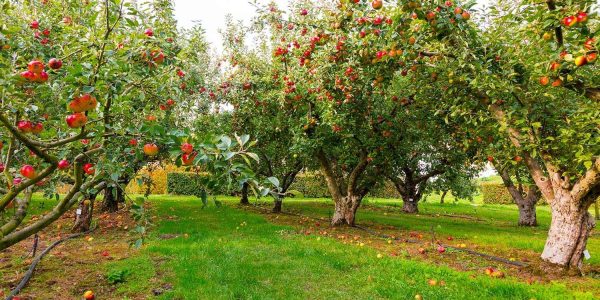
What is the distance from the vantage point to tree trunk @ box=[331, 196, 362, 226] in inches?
548

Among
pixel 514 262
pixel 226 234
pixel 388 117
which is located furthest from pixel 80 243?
pixel 514 262

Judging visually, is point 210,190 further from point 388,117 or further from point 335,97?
point 388,117

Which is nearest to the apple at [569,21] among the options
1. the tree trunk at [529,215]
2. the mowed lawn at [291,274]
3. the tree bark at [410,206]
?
the mowed lawn at [291,274]

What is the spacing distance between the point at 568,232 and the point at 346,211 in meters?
7.42

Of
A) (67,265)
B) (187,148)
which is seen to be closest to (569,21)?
(187,148)

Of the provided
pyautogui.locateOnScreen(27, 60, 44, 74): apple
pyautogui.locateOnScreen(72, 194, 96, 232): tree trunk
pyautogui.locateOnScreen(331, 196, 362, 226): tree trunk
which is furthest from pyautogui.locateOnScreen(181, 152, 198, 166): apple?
pyautogui.locateOnScreen(331, 196, 362, 226): tree trunk

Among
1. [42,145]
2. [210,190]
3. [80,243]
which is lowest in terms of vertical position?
[80,243]

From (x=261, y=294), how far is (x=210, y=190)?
3.35 m

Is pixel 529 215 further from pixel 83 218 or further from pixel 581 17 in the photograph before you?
pixel 83 218

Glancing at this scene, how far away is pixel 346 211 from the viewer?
552 inches

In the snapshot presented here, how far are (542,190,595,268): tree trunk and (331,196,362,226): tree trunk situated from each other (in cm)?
693

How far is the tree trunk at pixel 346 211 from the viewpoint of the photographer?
45.7 ft

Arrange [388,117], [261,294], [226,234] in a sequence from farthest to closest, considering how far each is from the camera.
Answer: [388,117] → [226,234] → [261,294]

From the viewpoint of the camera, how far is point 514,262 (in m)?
8.47
